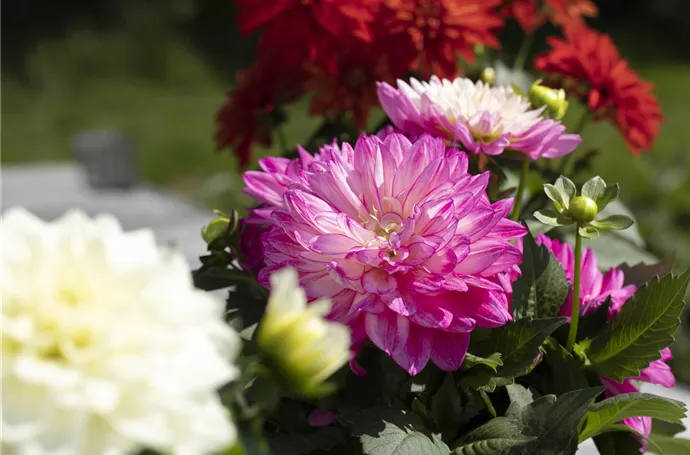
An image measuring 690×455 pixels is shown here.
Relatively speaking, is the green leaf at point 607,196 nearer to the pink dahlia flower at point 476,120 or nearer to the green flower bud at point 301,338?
the pink dahlia flower at point 476,120

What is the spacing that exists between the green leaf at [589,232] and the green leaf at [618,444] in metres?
0.12

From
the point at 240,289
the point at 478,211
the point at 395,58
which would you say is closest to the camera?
the point at 478,211

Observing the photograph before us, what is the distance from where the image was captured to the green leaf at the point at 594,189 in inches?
16.6

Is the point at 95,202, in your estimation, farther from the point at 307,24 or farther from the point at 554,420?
the point at 554,420

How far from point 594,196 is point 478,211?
81mm

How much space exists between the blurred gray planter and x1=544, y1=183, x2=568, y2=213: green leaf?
5.87ft

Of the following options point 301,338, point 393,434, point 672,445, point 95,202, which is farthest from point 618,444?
point 95,202

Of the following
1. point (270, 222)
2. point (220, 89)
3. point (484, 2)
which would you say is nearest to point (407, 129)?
point (270, 222)

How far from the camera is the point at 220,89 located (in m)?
3.98

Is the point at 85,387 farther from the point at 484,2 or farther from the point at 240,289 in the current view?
the point at 484,2

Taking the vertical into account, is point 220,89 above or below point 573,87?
above

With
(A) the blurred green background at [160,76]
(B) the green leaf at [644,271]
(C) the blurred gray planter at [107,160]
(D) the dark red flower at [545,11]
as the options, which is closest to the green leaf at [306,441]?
(B) the green leaf at [644,271]

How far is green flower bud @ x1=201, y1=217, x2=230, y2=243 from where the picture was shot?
18.1 inches

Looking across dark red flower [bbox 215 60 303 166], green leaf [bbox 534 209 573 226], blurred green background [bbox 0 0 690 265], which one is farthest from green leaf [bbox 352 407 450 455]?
blurred green background [bbox 0 0 690 265]
